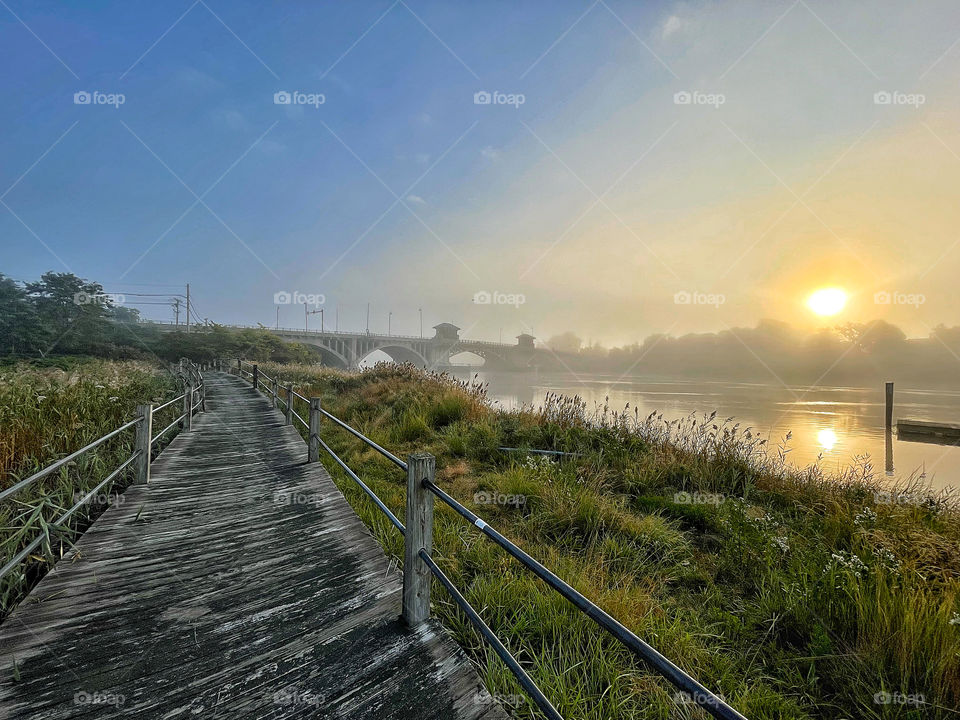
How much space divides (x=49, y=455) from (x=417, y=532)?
5131 millimetres

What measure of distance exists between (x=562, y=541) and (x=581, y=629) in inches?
58.1

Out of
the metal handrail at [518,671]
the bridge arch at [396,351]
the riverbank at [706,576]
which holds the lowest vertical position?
the riverbank at [706,576]

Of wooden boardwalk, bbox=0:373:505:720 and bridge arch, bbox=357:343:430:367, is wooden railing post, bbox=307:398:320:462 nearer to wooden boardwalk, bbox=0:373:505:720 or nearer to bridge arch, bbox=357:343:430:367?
wooden boardwalk, bbox=0:373:505:720

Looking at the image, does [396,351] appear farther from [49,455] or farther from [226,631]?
[226,631]

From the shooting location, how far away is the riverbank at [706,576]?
228cm

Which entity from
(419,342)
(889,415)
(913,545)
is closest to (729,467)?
(913,545)

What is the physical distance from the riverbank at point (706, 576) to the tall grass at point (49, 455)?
107 inches

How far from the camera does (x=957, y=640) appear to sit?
2336 millimetres

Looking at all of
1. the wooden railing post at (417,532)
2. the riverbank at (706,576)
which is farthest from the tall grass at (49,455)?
the wooden railing post at (417,532)

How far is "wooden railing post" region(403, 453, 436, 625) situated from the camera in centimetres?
262

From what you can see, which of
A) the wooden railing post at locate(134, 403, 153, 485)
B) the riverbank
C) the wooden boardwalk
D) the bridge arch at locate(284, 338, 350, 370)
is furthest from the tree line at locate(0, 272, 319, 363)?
the riverbank

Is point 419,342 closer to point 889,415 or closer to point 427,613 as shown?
point 889,415

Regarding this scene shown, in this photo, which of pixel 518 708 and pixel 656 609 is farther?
pixel 656 609

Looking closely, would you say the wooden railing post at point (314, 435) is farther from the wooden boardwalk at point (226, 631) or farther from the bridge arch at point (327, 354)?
the bridge arch at point (327, 354)
